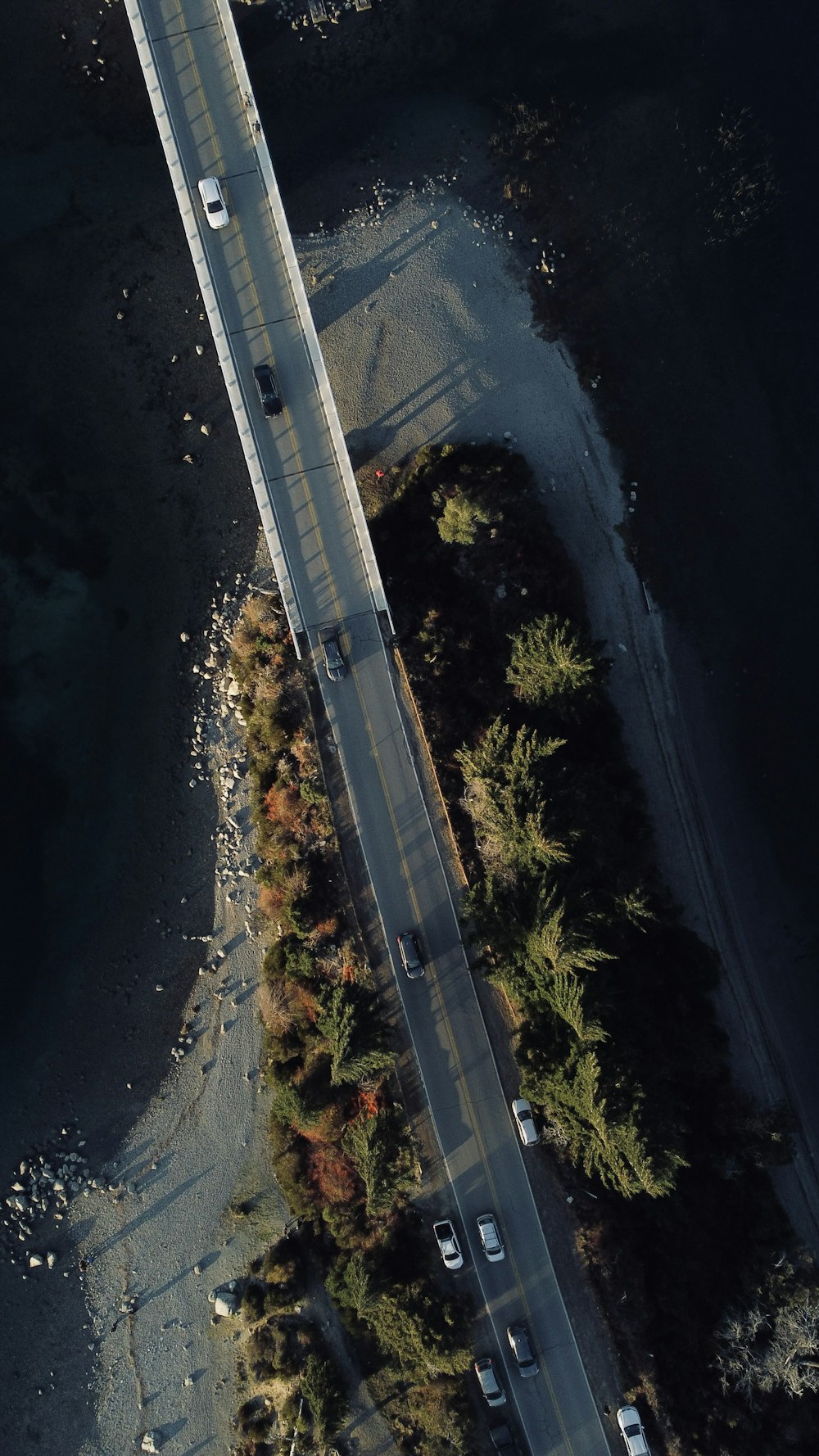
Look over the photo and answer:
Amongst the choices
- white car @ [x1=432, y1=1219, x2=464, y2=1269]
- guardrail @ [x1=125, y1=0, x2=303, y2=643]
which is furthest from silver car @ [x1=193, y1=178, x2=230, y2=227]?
white car @ [x1=432, y1=1219, x2=464, y2=1269]

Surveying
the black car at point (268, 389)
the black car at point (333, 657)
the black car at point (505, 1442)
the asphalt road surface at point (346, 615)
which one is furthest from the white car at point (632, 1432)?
→ the black car at point (268, 389)

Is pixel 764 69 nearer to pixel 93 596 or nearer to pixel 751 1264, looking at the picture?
pixel 93 596

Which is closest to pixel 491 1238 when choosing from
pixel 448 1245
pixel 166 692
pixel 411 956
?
pixel 448 1245

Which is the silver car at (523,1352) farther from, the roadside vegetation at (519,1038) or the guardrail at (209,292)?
the guardrail at (209,292)

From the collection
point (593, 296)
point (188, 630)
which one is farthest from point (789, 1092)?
point (593, 296)

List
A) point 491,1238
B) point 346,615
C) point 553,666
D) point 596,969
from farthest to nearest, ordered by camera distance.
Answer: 1. point 346,615
2. point 553,666
3. point 491,1238
4. point 596,969

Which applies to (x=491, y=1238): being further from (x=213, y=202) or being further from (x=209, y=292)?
(x=213, y=202)
